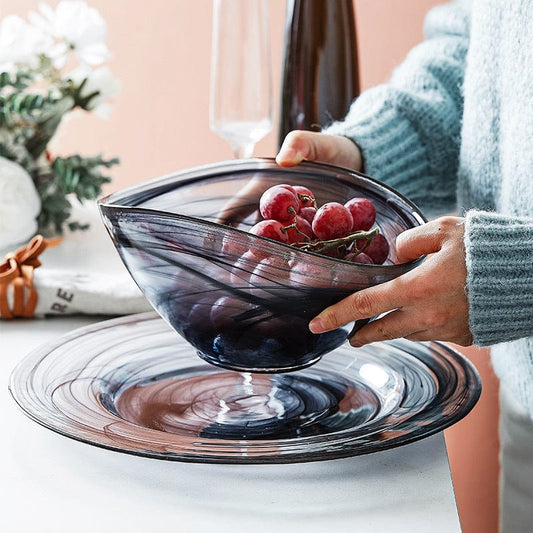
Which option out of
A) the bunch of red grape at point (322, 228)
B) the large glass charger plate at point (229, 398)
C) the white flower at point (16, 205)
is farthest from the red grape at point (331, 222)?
the white flower at point (16, 205)

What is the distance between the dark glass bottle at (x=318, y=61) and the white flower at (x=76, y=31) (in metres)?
0.33

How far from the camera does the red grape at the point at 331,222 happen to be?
66 centimetres

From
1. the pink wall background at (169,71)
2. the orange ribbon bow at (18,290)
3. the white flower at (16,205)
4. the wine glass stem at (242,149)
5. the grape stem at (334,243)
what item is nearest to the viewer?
the grape stem at (334,243)

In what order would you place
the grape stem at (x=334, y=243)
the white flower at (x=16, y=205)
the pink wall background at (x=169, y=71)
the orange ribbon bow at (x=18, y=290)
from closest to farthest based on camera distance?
the grape stem at (x=334, y=243) < the orange ribbon bow at (x=18, y=290) < the white flower at (x=16, y=205) < the pink wall background at (x=169, y=71)

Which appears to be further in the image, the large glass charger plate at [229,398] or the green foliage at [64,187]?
the green foliage at [64,187]

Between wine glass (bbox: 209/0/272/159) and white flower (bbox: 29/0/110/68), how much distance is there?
21cm

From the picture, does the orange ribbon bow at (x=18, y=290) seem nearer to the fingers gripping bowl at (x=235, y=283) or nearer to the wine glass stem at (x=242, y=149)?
the fingers gripping bowl at (x=235, y=283)

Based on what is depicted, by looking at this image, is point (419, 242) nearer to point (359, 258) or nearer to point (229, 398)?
point (359, 258)

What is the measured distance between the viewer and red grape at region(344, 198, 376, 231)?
71 centimetres

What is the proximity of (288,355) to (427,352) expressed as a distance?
15 centimetres

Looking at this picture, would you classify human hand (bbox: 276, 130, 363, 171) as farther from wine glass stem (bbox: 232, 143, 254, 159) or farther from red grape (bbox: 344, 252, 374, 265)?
wine glass stem (bbox: 232, 143, 254, 159)

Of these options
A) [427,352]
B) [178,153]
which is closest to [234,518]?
[427,352]

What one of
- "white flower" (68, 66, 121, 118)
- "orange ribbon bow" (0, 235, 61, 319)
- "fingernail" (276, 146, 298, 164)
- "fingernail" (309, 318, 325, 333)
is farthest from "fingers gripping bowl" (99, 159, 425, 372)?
"white flower" (68, 66, 121, 118)

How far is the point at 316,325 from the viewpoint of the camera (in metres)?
0.62
